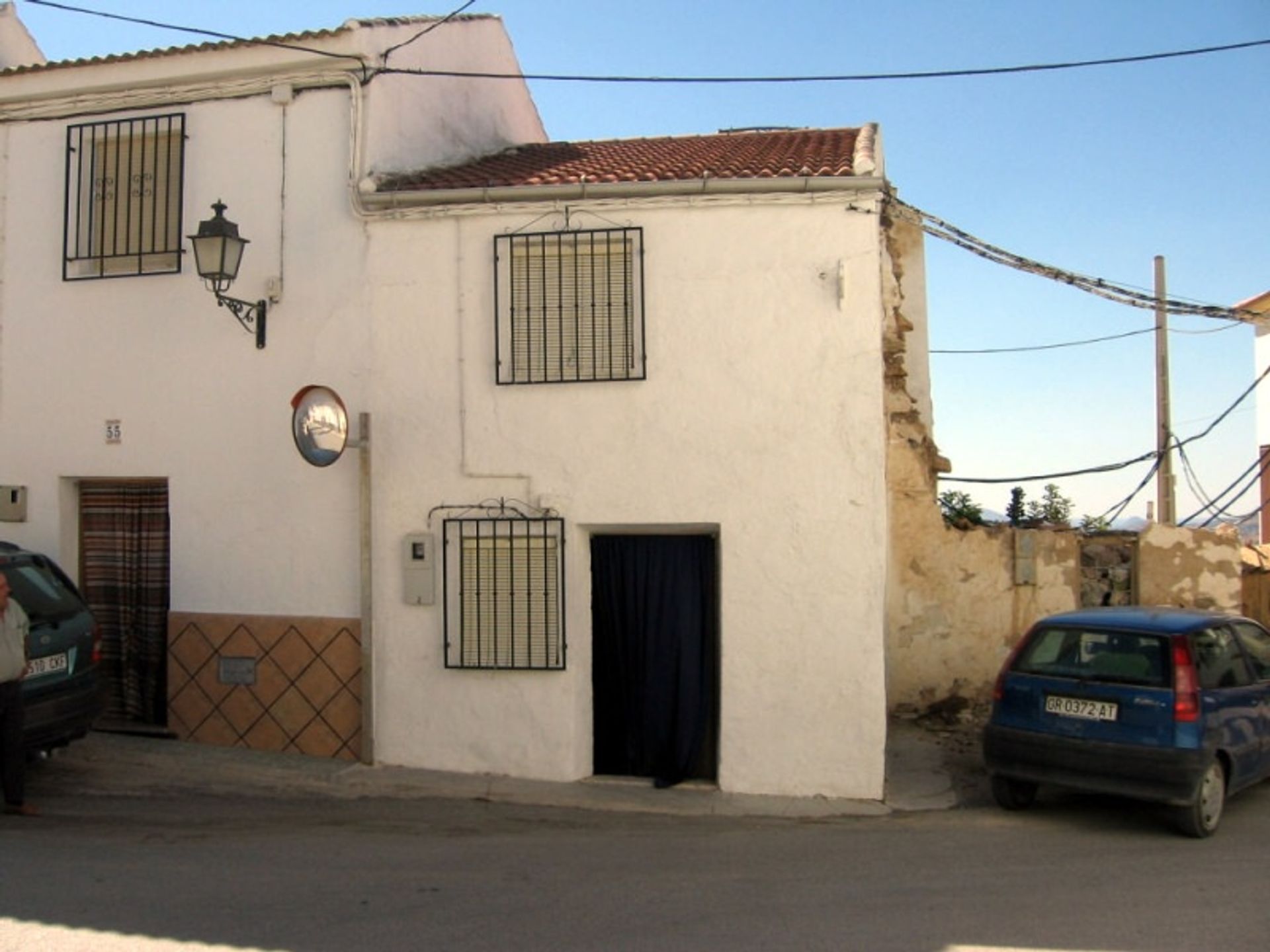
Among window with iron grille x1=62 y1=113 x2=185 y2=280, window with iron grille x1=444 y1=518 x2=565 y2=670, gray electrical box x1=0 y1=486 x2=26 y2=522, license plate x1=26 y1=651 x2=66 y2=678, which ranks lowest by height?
license plate x1=26 y1=651 x2=66 y2=678

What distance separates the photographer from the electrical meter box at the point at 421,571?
27.6 ft

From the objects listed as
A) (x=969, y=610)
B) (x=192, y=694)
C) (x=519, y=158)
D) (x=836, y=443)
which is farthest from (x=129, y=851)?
(x=969, y=610)

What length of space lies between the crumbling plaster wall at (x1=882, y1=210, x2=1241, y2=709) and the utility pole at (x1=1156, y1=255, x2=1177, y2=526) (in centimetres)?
379

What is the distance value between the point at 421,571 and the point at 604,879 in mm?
3291

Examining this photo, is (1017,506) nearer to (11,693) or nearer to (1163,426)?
(1163,426)

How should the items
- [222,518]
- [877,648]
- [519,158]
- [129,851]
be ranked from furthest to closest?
[519,158] → [222,518] → [877,648] → [129,851]

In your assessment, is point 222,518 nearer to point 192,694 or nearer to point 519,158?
point 192,694

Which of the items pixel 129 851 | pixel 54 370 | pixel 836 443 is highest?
pixel 54 370

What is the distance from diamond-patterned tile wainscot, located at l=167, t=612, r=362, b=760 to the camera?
28.2 feet

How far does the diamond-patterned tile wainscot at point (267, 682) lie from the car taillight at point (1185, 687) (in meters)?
5.77

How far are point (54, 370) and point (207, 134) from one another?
2412 millimetres

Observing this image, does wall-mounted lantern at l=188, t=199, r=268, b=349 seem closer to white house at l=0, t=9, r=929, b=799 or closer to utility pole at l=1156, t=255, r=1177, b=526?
white house at l=0, t=9, r=929, b=799

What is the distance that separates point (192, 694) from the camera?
29.3ft

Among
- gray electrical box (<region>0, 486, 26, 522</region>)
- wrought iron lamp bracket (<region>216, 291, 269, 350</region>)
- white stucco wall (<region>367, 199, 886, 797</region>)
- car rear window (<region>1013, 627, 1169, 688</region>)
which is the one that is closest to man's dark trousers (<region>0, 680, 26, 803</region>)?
white stucco wall (<region>367, 199, 886, 797</region>)
